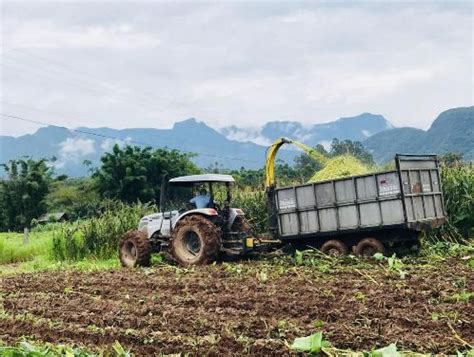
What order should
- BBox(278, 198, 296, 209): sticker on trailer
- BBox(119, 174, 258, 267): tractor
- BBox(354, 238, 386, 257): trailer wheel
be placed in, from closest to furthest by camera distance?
BBox(354, 238, 386, 257): trailer wheel → BBox(119, 174, 258, 267): tractor → BBox(278, 198, 296, 209): sticker on trailer

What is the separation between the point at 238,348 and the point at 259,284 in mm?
3839

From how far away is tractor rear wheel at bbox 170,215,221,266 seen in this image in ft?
41.8

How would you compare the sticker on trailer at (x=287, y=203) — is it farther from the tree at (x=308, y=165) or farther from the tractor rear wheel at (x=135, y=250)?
the tractor rear wheel at (x=135, y=250)

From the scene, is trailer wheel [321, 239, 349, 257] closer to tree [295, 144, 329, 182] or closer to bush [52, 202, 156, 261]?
tree [295, 144, 329, 182]

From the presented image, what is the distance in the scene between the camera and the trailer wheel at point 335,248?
12.4m

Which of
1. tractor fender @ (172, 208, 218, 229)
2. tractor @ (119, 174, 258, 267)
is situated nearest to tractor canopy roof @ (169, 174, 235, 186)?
tractor @ (119, 174, 258, 267)

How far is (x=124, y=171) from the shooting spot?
40.1 m

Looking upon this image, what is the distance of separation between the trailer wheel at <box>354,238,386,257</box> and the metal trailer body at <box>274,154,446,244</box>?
0.66 ft

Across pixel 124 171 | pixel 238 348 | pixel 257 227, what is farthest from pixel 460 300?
pixel 124 171

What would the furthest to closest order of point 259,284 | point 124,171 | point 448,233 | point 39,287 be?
1. point 124,171
2. point 448,233
3. point 39,287
4. point 259,284

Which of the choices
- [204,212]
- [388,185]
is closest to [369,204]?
[388,185]

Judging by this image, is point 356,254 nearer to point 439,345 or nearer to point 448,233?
point 448,233

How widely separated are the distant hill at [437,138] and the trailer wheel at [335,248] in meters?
98.8

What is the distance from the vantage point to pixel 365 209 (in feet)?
39.9
